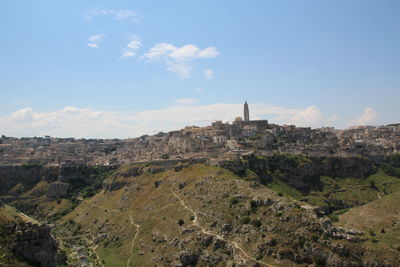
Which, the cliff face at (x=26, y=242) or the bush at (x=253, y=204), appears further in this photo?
the bush at (x=253, y=204)

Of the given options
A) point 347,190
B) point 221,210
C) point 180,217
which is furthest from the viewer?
point 347,190

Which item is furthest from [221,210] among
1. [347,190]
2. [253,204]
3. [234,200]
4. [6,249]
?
[347,190]

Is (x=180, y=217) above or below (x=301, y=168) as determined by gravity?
below

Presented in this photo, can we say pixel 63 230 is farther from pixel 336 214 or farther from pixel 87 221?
pixel 336 214

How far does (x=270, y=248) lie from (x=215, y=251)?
12.4 meters

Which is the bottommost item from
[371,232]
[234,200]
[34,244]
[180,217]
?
[371,232]

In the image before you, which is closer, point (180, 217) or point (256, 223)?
point (256, 223)

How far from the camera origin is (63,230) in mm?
121750

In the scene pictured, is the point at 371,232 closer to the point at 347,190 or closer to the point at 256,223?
the point at 256,223

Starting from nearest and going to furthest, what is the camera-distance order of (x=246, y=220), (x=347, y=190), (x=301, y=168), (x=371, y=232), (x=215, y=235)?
(x=246, y=220), (x=371, y=232), (x=215, y=235), (x=347, y=190), (x=301, y=168)

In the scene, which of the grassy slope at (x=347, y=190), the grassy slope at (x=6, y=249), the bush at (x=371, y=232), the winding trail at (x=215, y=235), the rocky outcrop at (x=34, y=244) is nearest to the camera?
the grassy slope at (x=6, y=249)

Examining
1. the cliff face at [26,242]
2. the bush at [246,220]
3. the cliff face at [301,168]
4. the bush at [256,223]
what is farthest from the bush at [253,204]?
the cliff face at [26,242]

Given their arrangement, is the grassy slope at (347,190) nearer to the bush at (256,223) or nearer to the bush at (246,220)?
the bush at (246,220)

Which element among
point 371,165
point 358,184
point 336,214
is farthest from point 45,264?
point 371,165
